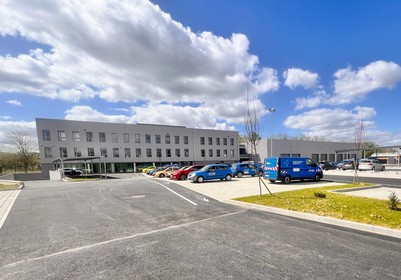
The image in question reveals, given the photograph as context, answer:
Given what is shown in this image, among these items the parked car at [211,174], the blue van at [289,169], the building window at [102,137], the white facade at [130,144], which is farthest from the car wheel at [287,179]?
the building window at [102,137]

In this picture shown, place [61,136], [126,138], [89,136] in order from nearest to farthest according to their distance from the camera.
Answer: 1. [61,136]
2. [89,136]
3. [126,138]

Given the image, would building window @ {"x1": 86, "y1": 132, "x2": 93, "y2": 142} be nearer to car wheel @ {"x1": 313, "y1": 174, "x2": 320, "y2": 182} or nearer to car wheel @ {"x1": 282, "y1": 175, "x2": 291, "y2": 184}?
car wheel @ {"x1": 282, "y1": 175, "x2": 291, "y2": 184}

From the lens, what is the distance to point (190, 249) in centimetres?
452

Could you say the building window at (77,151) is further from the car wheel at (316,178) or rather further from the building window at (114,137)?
the car wheel at (316,178)

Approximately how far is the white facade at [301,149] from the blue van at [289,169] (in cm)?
3707

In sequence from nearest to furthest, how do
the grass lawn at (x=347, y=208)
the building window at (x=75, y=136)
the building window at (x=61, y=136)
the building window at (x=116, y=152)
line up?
the grass lawn at (x=347, y=208)
the building window at (x=61, y=136)
the building window at (x=75, y=136)
the building window at (x=116, y=152)

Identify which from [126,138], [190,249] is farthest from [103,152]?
[190,249]

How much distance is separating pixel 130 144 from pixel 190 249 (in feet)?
162

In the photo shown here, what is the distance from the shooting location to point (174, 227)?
6.08 metres

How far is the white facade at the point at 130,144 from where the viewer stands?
42.5 meters

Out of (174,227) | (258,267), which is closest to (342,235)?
(258,267)

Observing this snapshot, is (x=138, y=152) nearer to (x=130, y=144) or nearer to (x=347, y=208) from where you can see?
(x=130, y=144)

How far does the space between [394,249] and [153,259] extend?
5.24 meters

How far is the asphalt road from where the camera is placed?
11.7 ft
